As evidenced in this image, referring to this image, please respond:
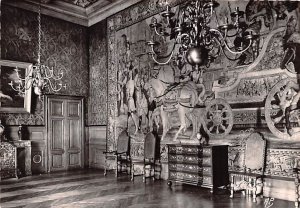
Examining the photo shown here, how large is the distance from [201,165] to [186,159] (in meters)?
0.45

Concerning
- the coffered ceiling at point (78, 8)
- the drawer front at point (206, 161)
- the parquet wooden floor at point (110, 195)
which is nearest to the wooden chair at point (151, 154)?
the parquet wooden floor at point (110, 195)

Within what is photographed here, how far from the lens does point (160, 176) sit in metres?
8.65

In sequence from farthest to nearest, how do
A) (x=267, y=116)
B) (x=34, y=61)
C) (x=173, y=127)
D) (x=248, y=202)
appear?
(x=34, y=61)
(x=173, y=127)
(x=267, y=116)
(x=248, y=202)

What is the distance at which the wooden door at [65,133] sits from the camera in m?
10.7

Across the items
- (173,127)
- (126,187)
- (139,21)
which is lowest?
(126,187)

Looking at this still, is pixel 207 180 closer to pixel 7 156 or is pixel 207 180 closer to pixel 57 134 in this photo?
pixel 7 156

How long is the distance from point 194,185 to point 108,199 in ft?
6.79

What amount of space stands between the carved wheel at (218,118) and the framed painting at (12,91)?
5357 millimetres

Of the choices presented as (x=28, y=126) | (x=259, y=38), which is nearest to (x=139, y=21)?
(x=259, y=38)

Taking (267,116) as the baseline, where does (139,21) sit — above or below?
above

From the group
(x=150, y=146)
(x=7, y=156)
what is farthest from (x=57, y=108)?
(x=150, y=146)

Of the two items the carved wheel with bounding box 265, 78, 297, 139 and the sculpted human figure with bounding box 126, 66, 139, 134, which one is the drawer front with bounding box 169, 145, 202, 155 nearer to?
the carved wheel with bounding box 265, 78, 297, 139

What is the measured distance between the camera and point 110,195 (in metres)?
6.59

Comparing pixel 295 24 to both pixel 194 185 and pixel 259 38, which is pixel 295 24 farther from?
pixel 194 185
